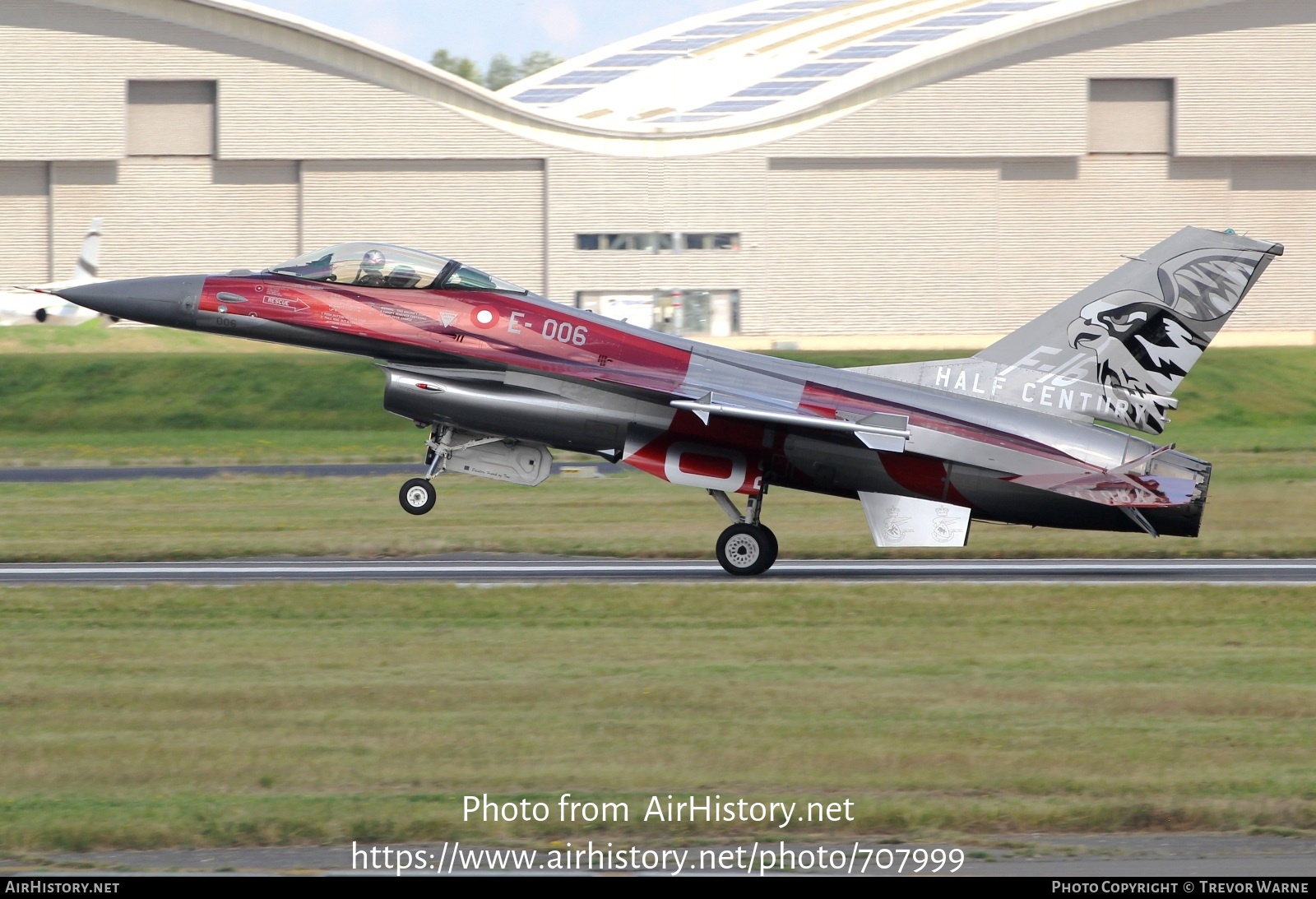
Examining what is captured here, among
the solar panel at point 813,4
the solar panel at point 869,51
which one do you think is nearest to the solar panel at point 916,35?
the solar panel at point 869,51

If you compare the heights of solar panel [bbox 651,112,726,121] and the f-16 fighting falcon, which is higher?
solar panel [bbox 651,112,726,121]

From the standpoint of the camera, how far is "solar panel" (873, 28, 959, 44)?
230ft

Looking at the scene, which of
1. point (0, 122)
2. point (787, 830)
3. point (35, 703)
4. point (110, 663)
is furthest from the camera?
point (0, 122)

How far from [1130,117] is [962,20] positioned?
40.0ft

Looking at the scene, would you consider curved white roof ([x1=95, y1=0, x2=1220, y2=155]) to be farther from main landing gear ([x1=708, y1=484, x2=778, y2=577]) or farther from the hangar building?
main landing gear ([x1=708, y1=484, x2=778, y2=577])

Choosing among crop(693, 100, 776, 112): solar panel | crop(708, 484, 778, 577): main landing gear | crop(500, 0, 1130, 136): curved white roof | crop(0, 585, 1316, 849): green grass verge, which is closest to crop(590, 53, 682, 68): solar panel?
crop(500, 0, 1130, 136): curved white roof

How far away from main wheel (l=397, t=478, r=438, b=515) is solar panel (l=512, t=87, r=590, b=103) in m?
59.2

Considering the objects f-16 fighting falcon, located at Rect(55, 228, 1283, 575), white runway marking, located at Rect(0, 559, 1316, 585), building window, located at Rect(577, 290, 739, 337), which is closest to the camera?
f-16 fighting falcon, located at Rect(55, 228, 1283, 575)

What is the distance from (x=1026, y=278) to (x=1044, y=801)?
5776 cm

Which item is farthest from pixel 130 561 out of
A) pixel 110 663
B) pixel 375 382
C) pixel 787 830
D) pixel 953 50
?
pixel 953 50

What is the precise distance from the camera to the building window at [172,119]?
195 feet

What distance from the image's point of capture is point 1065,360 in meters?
17.8

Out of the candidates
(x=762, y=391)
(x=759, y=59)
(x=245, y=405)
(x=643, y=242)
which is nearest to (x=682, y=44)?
(x=759, y=59)
